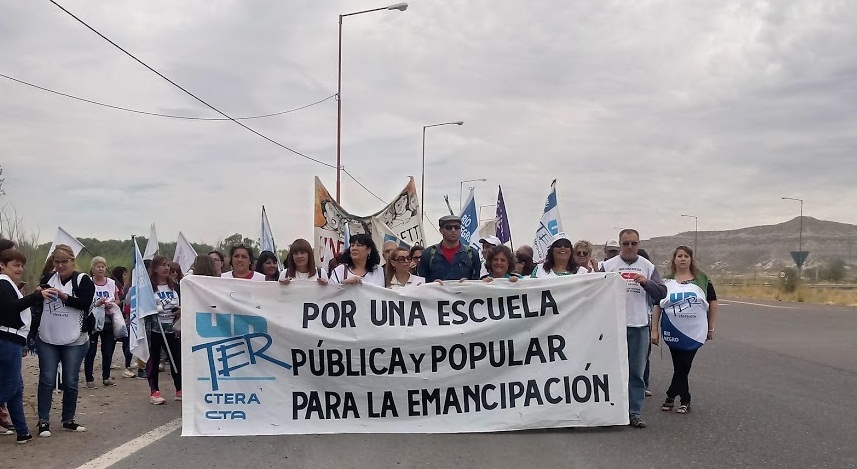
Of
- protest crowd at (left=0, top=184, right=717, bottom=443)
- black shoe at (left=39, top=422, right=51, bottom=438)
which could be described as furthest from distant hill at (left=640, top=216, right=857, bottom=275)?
black shoe at (left=39, top=422, right=51, bottom=438)

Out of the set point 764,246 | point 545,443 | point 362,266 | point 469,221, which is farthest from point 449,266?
point 764,246

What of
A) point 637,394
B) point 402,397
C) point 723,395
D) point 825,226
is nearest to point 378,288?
point 402,397

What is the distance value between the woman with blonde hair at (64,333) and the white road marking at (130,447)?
691 mm

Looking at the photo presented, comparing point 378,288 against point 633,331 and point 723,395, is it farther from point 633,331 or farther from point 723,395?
point 723,395

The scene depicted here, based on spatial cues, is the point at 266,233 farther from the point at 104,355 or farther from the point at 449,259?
the point at 449,259

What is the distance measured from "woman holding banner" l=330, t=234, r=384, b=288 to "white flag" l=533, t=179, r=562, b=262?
531 cm

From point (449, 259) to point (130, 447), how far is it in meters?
3.29

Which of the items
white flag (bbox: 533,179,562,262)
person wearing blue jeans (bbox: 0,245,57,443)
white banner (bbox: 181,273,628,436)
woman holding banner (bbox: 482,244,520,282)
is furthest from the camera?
white flag (bbox: 533,179,562,262)

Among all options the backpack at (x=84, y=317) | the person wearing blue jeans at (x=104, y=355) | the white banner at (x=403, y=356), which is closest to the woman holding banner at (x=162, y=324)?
the backpack at (x=84, y=317)

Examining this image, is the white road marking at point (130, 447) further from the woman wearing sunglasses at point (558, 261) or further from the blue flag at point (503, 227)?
the blue flag at point (503, 227)

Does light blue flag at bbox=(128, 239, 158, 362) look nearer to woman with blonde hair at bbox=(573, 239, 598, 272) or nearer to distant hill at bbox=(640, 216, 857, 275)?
woman with blonde hair at bbox=(573, 239, 598, 272)

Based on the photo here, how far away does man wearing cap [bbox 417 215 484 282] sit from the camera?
7.80 metres

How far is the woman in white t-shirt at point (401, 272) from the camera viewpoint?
7.51 meters

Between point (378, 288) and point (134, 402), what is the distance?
3454 mm
